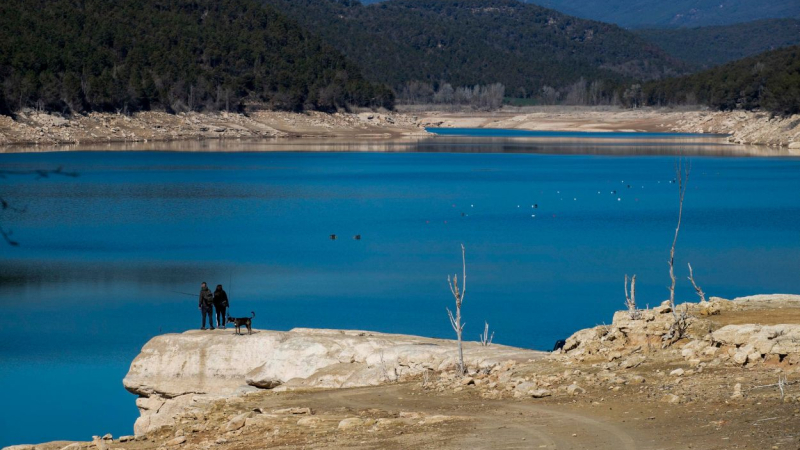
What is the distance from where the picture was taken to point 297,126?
147 meters

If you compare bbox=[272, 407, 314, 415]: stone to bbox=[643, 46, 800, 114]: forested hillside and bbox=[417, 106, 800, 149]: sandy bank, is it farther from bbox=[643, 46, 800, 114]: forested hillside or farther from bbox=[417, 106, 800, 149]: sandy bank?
bbox=[643, 46, 800, 114]: forested hillside

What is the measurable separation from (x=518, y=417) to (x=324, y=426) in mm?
2161

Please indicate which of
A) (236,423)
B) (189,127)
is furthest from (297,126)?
(236,423)

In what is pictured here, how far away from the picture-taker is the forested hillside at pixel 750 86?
11781 centimetres

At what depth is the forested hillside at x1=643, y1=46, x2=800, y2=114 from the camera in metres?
118

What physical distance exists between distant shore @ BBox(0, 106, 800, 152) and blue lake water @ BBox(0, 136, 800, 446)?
96.9 ft

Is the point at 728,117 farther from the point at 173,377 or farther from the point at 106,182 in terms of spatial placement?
the point at 173,377

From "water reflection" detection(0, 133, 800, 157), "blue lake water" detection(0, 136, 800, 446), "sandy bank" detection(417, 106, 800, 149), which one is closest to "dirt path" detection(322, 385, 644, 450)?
"blue lake water" detection(0, 136, 800, 446)

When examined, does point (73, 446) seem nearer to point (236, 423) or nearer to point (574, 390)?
point (236, 423)

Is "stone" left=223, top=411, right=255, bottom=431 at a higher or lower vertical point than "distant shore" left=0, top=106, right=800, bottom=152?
higher

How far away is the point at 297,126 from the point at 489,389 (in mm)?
134195

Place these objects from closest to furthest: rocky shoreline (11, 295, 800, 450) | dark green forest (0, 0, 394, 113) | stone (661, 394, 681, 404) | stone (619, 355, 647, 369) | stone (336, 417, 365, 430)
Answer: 1. rocky shoreline (11, 295, 800, 450)
2. stone (661, 394, 681, 404)
3. stone (336, 417, 365, 430)
4. stone (619, 355, 647, 369)
5. dark green forest (0, 0, 394, 113)

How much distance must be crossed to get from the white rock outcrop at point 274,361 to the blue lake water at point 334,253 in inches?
70.1

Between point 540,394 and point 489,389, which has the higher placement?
point 540,394
